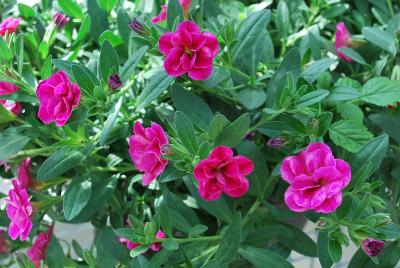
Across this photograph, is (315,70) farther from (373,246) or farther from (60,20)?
(60,20)

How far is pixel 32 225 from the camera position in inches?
32.1

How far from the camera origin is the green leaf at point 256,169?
Answer: 0.76 m

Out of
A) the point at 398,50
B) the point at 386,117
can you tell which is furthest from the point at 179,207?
the point at 398,50

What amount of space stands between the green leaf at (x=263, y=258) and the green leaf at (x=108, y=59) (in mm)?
297

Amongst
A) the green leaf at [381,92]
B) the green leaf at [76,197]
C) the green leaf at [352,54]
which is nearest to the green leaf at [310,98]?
the green leaf at [381,92]

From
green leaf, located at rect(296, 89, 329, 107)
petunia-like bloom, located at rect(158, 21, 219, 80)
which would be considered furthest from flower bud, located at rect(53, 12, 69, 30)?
green leaf, located at rect(296, 89, 329, 107)

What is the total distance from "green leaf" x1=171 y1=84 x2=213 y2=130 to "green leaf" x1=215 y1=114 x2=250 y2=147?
99mm

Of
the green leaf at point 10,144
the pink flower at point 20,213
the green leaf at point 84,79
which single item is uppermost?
the green leaf at point 84,79

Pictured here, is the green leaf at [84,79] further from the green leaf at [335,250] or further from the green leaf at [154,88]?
the green leaf at [335,250]

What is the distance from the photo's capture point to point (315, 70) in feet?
2.59

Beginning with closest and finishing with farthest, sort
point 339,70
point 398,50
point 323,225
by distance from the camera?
point 323,225, point 398,50, point 339,70

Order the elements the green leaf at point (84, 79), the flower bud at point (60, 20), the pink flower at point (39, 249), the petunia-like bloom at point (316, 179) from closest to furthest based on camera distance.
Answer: the petunia-like bloom at point (316, 179), the green leaf at point (84, 79), the pink flower at point (39, 249), the flower bud at point (60, 20)

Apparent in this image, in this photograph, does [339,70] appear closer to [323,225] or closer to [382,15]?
[382,15]

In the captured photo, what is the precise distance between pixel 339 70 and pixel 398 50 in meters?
0.12
